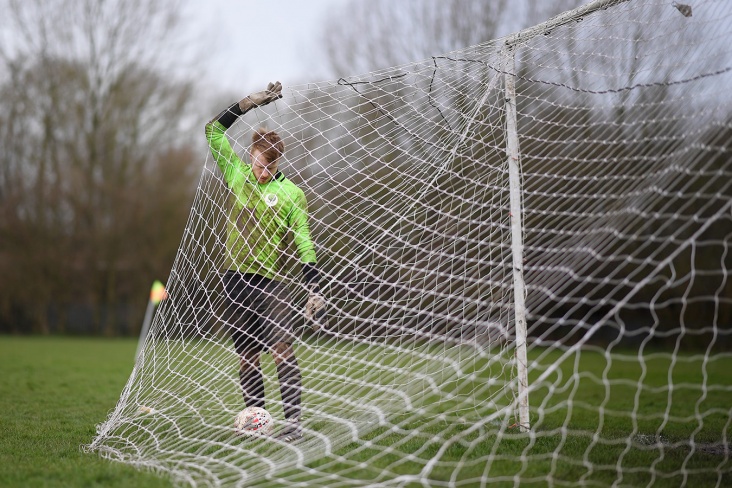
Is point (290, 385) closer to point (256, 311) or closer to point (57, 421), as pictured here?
point (256, 311)

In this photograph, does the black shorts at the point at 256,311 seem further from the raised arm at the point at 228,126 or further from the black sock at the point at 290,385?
the raised arm at the point at 228,126

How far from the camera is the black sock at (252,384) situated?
12.3ft

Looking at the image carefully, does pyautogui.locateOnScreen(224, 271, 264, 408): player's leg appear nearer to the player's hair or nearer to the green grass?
the player's hair

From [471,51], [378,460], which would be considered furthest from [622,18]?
[378,460]

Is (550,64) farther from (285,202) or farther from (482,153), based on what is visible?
(285,202)

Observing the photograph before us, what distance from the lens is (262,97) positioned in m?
3.76

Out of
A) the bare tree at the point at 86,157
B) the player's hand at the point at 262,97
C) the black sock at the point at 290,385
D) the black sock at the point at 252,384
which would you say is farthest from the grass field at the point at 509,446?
the bare tree at the point at 86,157

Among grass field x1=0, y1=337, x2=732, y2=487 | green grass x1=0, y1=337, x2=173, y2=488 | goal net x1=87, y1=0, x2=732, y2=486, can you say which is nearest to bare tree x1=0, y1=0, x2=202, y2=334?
green grass x1=0, y1=337, x2=173, y2=488

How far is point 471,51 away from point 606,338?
37.4 feet

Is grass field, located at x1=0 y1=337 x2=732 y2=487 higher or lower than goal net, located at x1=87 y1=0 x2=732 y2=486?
lower

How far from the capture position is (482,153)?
4.33 meters

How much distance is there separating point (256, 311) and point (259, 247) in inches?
13.4

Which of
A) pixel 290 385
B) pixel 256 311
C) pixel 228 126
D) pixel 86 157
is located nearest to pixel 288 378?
pixel 290 385

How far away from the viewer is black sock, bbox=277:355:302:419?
138 inches
